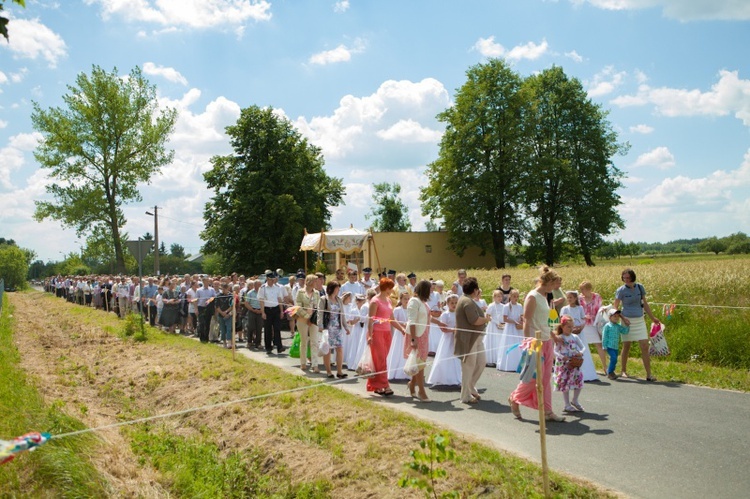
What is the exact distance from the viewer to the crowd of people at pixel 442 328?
843 centimetres

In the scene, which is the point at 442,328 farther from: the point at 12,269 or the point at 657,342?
the point at 12,269

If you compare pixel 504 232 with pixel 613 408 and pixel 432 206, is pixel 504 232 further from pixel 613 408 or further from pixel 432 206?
pixel 613 408

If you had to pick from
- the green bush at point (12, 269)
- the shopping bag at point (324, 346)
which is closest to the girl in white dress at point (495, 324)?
the shopping bag at point (324, 346)

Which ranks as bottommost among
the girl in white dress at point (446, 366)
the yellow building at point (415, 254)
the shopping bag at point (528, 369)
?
the girl in white dress at point (446, 366)

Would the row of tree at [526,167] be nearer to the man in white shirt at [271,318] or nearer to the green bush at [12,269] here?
the man in white shirt at [271,318]

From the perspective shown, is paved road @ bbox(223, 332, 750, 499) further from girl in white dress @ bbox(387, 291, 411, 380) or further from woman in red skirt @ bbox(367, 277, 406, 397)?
girl in white dress @ bbox(387, 291, 411, 380)

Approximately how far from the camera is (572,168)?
142 feet

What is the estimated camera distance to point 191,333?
21.4m

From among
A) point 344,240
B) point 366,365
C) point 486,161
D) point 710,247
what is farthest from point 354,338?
point 710,247

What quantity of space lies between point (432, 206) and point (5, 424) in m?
41.0

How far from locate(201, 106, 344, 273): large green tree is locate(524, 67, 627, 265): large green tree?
16.8 metres

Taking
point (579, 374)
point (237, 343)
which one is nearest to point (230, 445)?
point (579, 374)

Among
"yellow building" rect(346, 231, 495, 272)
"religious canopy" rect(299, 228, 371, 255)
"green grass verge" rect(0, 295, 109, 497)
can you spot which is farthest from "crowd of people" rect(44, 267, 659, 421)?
"yellow building" rect(346, 231, 495, 272)

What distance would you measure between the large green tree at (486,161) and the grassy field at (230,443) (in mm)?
31825
